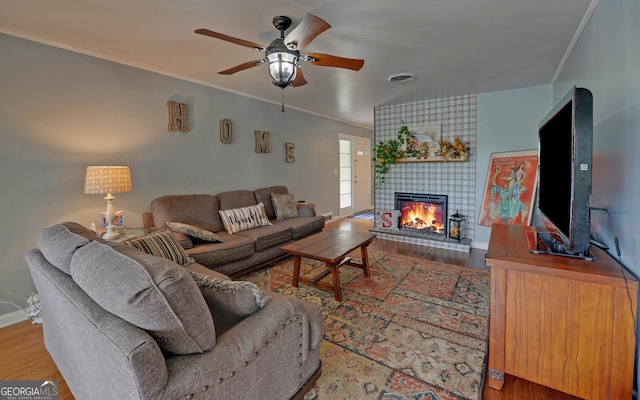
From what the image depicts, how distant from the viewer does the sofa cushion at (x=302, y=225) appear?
3756mm

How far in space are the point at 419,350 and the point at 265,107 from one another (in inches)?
157

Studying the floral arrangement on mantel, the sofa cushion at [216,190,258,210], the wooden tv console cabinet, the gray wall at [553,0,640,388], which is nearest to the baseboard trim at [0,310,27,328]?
the sofa cushion at [216,190,258,210]

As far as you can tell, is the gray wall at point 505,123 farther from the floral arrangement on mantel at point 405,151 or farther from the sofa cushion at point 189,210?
the sofa cushion at point 189,210

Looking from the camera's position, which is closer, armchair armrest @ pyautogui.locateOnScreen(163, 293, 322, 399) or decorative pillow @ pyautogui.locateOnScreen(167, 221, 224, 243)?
armchair armrest @ pyautogui.locateOnScreen(163, 293, 322, 399)

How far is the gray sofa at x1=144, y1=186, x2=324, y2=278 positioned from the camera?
2781mm

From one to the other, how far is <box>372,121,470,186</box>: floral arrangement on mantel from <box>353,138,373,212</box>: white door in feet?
6.85

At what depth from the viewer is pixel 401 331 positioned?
208 centimetres

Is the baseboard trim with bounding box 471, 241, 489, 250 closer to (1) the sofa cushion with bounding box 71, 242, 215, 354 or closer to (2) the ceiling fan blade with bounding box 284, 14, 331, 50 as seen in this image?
(2) the ceiling fan blade with bounding box 284, 14, 331, 50

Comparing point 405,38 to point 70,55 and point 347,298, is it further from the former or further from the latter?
point 70,55

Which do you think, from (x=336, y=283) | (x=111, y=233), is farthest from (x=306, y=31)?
(x=111, y=233)

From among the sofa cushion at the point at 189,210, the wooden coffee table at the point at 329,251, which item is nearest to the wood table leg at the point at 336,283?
the wooden coffee table at the point at 329,251

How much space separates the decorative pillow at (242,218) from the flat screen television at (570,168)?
302 centimetres

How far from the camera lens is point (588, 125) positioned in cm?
122

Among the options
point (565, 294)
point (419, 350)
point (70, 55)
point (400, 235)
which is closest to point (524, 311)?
point (565, 294)
